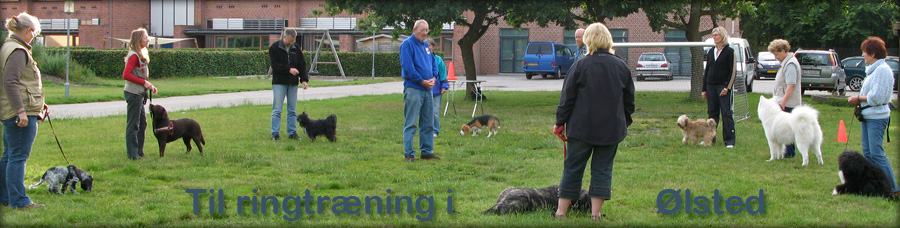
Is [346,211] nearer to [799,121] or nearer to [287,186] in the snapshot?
[287,186]

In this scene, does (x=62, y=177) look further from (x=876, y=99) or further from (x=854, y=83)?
(x=854, y=83)

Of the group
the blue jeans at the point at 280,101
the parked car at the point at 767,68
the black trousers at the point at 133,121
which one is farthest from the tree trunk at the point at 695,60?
the parked car at the point at 767,68

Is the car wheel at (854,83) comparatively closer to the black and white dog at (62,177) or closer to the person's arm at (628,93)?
the person's arm at (628,93)

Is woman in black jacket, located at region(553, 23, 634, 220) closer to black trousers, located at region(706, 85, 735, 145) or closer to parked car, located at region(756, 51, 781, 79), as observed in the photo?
black trousers, located at region(706, 85, 735, 145)

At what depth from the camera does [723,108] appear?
9219 mm

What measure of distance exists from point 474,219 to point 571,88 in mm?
1127

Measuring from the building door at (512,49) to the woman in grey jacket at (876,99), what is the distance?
112 ft

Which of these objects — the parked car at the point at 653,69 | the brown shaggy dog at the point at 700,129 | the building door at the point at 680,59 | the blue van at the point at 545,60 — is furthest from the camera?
the blue van at the point at 545,60

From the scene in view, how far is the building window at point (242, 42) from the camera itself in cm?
4362

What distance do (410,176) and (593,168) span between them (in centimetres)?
243

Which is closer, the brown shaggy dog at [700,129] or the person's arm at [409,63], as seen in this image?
the person's arm at [409,63]

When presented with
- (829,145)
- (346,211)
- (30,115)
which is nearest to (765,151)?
(829,145)

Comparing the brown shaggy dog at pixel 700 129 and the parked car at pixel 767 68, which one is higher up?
the parked car at pixel 767 68

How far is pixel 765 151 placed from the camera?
29.0 feet
